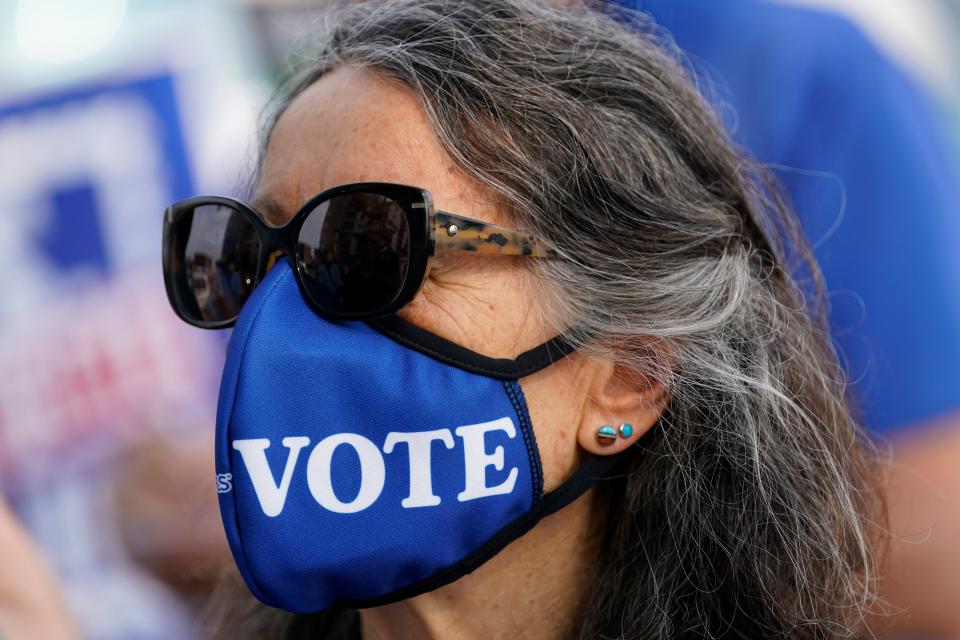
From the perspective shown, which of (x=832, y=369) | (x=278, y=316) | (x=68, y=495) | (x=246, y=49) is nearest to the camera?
(x=278, y=316)

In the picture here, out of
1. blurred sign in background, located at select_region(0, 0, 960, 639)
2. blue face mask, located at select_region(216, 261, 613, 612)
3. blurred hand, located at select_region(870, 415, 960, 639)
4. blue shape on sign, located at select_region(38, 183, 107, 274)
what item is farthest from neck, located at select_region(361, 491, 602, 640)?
blue shape on sign, located at select_region(38, 183, 107, 274)

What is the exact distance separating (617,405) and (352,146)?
0.64 m

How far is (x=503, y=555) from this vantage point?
1.66 meters

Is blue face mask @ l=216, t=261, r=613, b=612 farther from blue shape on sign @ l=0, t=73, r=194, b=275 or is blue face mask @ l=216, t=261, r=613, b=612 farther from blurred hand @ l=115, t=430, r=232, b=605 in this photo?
blue shape on sign @ l=0, t=73, r=194, b=275

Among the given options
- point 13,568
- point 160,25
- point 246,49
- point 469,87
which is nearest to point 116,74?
point 160,25

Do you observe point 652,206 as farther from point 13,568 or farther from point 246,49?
point 246,49

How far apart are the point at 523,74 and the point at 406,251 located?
393mm

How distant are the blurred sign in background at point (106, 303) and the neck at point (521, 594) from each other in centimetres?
170

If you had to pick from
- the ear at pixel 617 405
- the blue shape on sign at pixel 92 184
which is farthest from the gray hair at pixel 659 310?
the blue shape on sign at pixel 92 184

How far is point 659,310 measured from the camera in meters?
1.67

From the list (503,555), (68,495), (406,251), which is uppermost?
(406,251)

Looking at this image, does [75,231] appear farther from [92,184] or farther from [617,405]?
[617,405]

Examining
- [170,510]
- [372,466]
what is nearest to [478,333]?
[372,466]

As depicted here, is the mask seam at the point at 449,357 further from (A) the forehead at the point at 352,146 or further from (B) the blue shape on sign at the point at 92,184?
(B) the blue shape on sign at the point at 92,184
